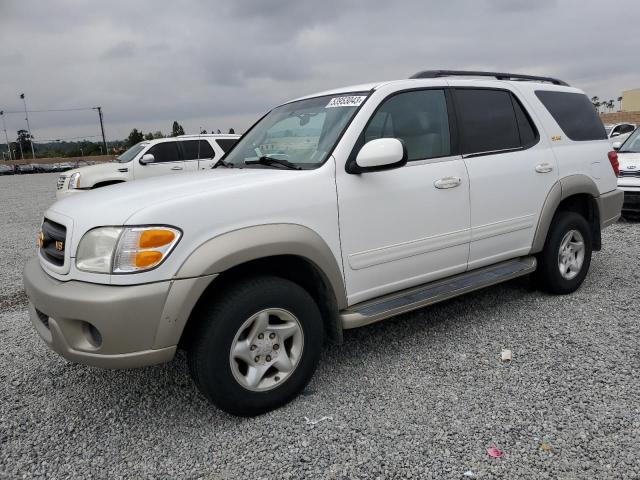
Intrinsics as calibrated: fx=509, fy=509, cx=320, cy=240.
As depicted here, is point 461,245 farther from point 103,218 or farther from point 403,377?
point 103,218

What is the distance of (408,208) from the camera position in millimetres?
3225

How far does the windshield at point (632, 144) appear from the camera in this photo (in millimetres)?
8508

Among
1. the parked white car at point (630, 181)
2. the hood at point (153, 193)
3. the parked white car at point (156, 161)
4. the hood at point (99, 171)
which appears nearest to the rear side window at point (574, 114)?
the hood at point (153, 193)

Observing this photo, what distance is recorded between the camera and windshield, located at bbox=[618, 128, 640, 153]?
851cm

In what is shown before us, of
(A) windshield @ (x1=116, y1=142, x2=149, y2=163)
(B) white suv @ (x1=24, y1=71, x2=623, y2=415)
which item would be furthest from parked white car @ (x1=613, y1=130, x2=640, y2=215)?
(A) windshield @ (x1=116, y1=142, x2=149, y2=163)

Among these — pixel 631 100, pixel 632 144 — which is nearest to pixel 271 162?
pixel 632 144

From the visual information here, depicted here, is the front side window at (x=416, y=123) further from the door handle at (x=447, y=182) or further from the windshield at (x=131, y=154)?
the windshield at (x=131, y=154)

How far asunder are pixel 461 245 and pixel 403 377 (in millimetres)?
1020

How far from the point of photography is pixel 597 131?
4.70 metres

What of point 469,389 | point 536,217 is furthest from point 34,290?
point 536,217

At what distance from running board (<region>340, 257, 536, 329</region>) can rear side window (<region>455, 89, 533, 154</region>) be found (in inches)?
35.7

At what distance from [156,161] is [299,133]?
27.0ft

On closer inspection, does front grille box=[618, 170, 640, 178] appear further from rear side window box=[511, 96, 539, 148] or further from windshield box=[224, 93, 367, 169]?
windshield box=[224, 93, 367, 169]

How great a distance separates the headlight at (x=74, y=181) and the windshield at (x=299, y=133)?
7569 mm
